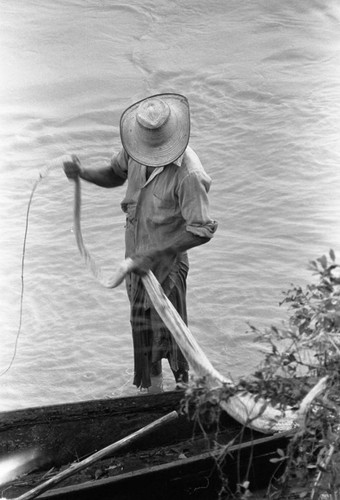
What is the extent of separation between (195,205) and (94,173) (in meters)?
0.71

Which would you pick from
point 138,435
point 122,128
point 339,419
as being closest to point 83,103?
point 122,128

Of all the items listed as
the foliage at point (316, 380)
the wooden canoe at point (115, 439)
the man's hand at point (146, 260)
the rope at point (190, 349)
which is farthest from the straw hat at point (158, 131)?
the foliage at point (316, 380)

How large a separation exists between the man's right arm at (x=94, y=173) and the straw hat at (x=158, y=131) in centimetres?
30

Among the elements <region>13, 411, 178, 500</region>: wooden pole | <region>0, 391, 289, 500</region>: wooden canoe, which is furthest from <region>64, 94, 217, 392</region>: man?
<region>13, 411, 178, 500</region>: wooden pole

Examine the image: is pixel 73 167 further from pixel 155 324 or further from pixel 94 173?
pixel 155 324

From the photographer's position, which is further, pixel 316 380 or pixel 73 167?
pixel 73 167

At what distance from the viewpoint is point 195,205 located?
456 cm

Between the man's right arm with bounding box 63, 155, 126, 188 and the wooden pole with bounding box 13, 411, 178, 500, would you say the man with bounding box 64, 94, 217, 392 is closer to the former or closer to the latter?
the man's right arm with bounding box 63, 155, 126, 188

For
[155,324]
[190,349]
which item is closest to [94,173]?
[155,324]

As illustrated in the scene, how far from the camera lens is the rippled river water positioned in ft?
21.3

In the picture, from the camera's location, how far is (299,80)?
1103cm

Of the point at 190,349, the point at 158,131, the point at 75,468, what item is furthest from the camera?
the point at 158,131

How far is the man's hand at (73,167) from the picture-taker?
491 centimetres

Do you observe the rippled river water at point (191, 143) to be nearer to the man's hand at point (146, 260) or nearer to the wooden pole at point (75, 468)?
the man's hand at point (146, 260)
